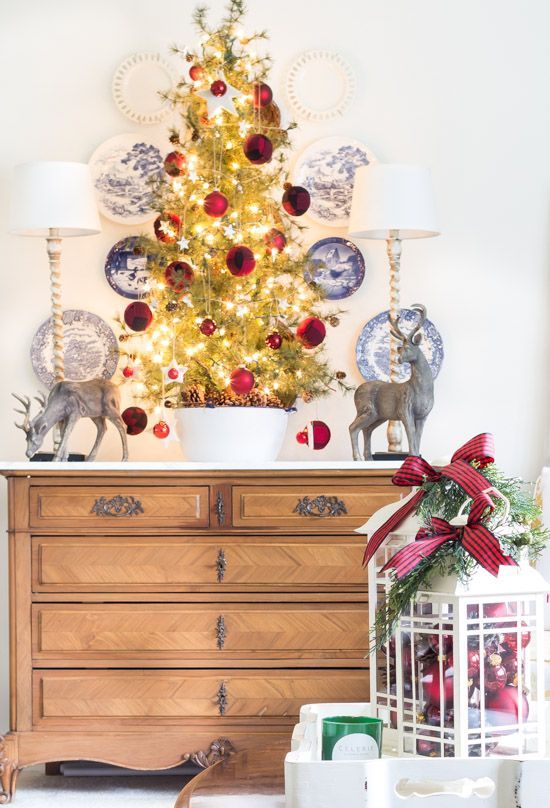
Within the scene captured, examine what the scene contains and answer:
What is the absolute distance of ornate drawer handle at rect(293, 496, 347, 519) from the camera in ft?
9.72

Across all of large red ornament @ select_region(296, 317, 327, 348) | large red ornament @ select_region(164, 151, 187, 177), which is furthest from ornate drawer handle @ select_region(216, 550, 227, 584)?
large red ornament @ select_region(164, 151, 187, 177)

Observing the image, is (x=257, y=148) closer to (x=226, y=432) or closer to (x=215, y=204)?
(x=215, y=204)

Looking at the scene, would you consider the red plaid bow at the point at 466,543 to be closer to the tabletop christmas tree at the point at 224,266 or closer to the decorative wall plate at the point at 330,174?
the tabletop christmas tree at the point at 224,266

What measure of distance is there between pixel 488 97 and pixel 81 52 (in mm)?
1354

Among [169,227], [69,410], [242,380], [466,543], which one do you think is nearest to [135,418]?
[69,410]

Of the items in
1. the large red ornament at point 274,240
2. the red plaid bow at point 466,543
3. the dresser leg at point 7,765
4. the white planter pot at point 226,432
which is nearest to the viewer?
the red plaid bow at point 466,543

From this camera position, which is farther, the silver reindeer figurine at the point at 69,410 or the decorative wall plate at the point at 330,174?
the decorative wall plate at the point at 330,174

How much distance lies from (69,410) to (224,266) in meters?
0.63

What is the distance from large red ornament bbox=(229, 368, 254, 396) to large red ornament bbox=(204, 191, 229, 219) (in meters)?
0.46

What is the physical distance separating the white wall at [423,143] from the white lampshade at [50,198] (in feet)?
1.02

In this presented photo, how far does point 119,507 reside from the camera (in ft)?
9.75

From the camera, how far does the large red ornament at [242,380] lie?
2.99 meters

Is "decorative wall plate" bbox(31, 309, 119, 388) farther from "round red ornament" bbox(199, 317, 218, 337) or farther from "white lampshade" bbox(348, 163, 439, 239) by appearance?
"white lampshade" bbox(348, 163, 439, 239)

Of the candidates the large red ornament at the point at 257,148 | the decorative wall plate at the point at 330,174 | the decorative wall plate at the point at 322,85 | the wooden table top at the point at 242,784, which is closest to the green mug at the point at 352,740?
the wooden table top at the point at 242,784
